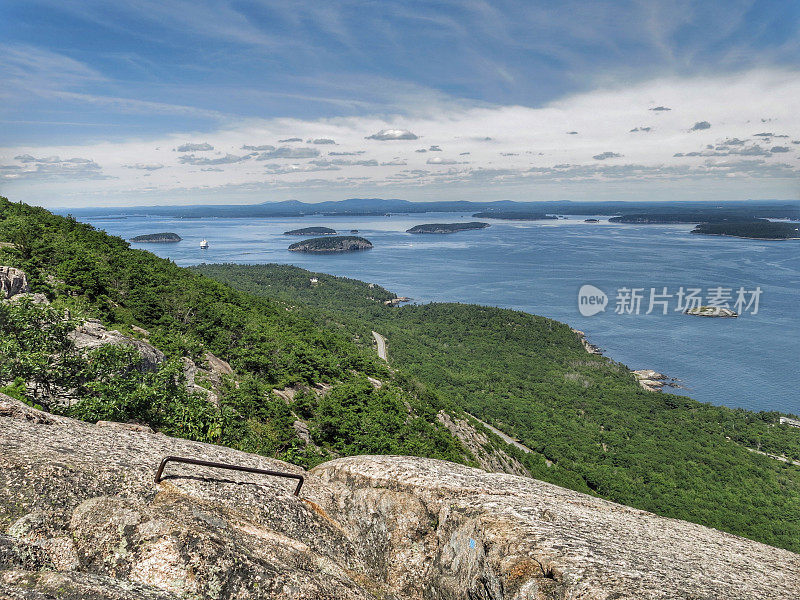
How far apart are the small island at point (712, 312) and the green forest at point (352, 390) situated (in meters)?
47.1

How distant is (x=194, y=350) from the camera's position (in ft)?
67.6

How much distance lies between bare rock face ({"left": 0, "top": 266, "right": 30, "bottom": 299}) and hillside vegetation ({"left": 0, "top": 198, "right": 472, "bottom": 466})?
1.12m

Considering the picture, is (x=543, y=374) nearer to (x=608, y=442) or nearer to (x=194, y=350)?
(x=608, y=442)

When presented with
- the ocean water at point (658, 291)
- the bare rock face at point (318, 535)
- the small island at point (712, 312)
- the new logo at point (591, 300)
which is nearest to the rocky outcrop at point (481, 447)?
the bare rock face at point (318, 535)

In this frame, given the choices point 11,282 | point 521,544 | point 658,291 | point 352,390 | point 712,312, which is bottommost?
point 712,312

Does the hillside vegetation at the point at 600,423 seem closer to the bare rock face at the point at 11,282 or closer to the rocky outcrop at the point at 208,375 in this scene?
the rocky outcrop at the point at 208,375

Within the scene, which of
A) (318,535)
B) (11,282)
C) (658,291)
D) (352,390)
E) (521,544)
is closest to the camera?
(521,544)

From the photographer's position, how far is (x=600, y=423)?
5303 centimetres

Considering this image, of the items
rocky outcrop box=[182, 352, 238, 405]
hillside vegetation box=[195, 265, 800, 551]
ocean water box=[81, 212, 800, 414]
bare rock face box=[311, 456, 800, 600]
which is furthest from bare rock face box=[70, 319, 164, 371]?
ocean water box=[81, 212, 800, 414]

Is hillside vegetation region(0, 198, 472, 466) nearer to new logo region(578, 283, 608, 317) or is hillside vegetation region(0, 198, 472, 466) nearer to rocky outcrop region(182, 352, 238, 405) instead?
rocky outcrop region(182, 352, 238, 405)

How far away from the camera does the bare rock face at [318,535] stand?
16.5 ft

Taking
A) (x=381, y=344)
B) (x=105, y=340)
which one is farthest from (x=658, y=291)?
(x=105, y=340)

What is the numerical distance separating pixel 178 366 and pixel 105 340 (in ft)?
8.71

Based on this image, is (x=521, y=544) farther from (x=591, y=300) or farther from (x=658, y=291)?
(x=658, y=291)
